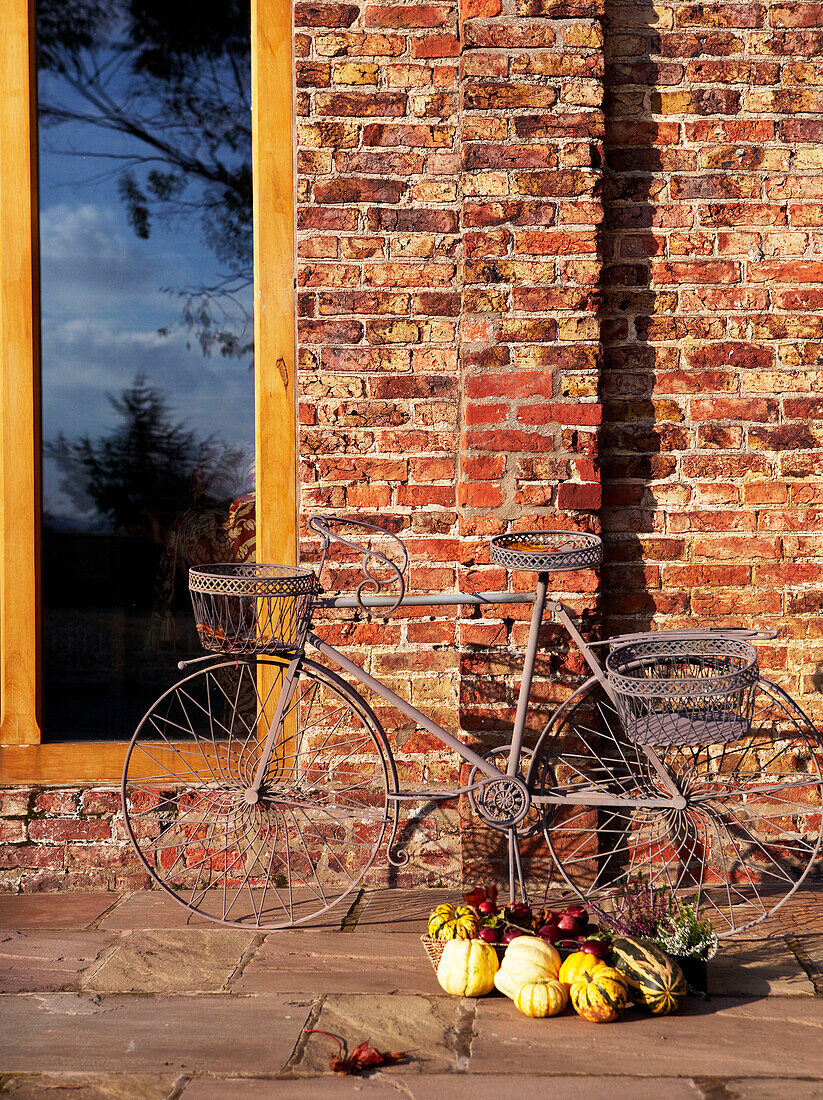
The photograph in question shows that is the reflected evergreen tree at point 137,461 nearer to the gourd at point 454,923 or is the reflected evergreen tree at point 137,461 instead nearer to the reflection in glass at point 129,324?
the reflection in glass at point 129,324

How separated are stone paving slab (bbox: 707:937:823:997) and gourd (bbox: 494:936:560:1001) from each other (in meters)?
0.52

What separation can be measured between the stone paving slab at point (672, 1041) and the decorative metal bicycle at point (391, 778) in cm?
50

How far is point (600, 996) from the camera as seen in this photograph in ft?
8.42

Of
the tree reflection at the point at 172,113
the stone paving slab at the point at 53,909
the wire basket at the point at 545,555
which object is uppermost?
the tree reflection at the point at 172,113

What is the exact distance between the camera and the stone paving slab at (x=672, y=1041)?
240cm

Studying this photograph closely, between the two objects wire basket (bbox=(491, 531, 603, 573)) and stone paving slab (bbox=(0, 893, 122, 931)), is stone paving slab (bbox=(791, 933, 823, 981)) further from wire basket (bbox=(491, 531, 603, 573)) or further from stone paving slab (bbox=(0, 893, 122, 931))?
stone paving slab (bbox=(0, 893, 122, 931))

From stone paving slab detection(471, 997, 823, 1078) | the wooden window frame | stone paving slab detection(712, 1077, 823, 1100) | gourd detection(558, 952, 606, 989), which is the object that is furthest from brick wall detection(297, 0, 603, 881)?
stone paving slab detection(712, 1077, 823, 1100)

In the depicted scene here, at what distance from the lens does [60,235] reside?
3686mm

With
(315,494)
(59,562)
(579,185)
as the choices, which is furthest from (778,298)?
(59,562)

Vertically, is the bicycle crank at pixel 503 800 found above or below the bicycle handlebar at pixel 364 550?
below

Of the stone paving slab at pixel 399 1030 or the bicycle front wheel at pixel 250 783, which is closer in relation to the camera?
the stone paving slab at pixel 399 1030

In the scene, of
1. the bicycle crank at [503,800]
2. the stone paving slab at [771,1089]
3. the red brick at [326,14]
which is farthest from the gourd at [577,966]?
the red brick at [326,14]

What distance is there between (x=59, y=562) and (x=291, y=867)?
1436 millimetres

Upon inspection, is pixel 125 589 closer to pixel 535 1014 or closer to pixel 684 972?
pixel 535 1014
